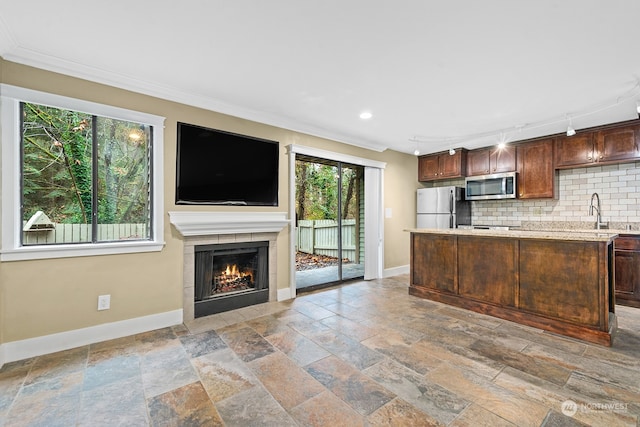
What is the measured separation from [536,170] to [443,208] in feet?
5.00

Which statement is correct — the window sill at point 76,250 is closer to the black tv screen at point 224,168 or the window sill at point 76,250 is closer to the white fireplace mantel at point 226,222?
the white fireplace mantel at point 226,222

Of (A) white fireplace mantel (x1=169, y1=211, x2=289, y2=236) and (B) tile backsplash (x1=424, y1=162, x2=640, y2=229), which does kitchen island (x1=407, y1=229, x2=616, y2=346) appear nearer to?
(B) tile backsplash (x1=424, y1=162, x2=640, y2=229)

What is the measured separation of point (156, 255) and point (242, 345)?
1.30m

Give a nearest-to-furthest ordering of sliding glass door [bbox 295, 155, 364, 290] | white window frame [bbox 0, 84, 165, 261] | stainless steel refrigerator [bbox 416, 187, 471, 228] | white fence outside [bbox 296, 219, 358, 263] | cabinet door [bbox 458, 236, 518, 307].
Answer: white window frame [bbox 0, 84, 165, 261] < cabinet door [bbox 458, 236, 518, 307] < sliding glass door [bbox 295, 155, 364, 290] < white fence outside [bbox 296, 219, 358, 263] < stainless steel refrigerator [bbox 416, 187, 471, 228]

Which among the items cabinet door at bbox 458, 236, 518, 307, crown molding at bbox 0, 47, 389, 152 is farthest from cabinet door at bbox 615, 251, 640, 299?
crown molding at bbox 0, 47, 389, 152

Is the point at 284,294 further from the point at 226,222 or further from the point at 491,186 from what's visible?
the point at 491,186

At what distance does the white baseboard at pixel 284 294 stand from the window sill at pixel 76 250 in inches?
64.3

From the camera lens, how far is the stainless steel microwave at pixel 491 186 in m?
4.82

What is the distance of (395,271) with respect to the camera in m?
5.61

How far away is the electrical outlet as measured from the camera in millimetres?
2664

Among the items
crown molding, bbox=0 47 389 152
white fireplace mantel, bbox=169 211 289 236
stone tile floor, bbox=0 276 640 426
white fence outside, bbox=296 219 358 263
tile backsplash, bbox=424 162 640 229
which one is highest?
crown molding, bbox=0 47 389 152

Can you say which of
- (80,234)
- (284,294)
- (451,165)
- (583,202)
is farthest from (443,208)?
(80,234)

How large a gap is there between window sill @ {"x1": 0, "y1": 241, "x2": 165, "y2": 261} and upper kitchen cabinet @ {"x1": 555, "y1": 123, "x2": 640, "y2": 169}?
5.63 metres

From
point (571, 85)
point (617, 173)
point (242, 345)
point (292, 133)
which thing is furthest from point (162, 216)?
point (617, 173)
